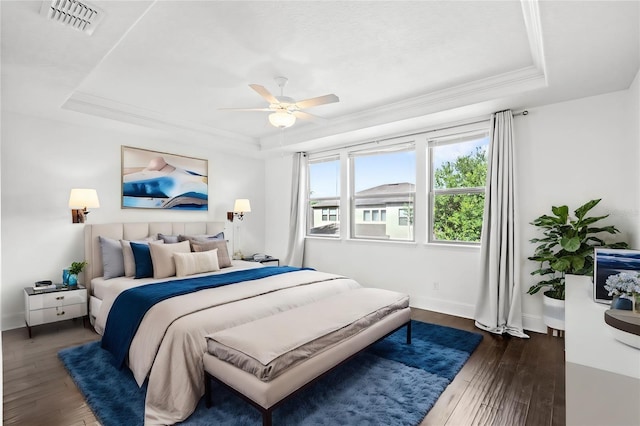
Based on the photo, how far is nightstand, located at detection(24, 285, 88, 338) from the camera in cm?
339

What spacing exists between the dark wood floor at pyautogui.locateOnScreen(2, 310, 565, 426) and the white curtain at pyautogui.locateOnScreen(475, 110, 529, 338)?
0.99ft

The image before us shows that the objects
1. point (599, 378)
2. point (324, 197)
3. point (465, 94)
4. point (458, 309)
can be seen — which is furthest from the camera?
point (324, 197)

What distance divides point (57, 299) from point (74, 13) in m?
3.04

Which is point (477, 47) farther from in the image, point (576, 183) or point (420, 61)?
point (576, 183)

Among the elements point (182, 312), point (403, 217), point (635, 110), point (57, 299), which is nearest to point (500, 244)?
point (403, 217)

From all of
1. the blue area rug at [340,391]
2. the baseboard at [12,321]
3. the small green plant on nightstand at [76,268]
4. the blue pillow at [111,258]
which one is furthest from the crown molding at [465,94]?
the baseboard at [12,321]

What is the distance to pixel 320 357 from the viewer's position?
2129 millimetres

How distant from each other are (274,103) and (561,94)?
2885 millimetres

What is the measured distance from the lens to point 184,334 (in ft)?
7.23

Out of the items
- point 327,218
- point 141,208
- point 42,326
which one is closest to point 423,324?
point 327,218

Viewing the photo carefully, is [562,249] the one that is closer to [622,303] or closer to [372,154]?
[622,303]

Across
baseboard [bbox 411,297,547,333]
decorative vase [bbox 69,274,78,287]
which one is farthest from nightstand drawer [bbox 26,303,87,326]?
baseboard [bbox 411,297,547,333]

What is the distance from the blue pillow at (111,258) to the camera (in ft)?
12.5

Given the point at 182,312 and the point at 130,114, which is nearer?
the point at 182,312
